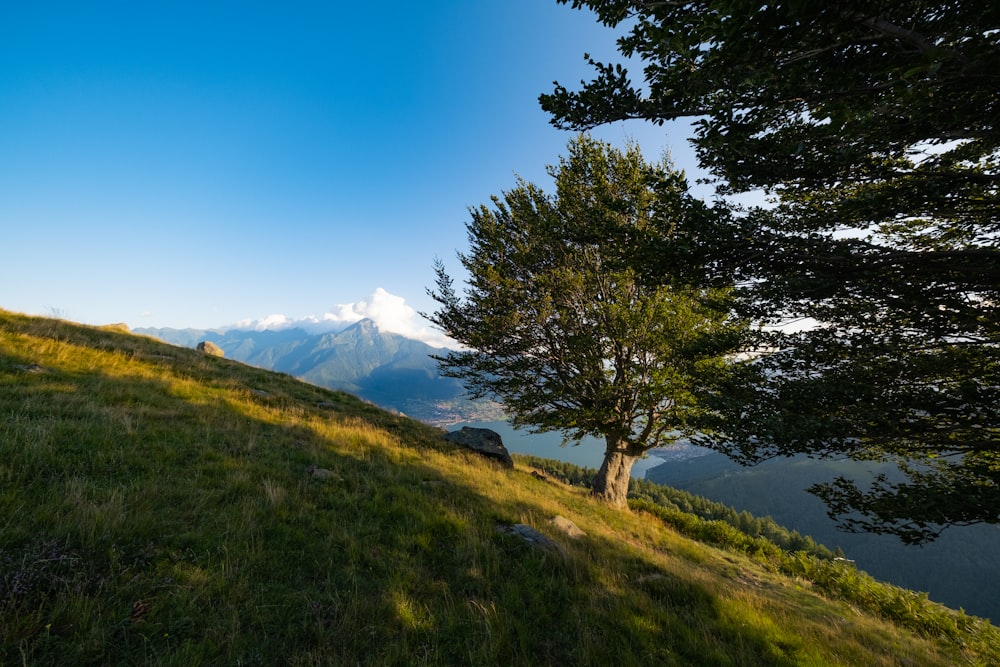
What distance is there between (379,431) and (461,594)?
9.03 meters

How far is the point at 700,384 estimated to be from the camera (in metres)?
10.3

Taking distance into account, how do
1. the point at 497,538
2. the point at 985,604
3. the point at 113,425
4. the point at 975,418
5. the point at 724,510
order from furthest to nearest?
the point at 985,604 < the point at 724,510 < the point at 113,425 < the point at 497,538 < the point at 975,418

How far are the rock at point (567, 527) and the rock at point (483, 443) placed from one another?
7.11 m

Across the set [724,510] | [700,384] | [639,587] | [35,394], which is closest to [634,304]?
[700,384]

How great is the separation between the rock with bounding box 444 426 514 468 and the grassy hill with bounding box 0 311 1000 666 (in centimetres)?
621

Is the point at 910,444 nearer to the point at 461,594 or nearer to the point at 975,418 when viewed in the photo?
the point at 975,418

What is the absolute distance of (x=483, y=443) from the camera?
15.9 m

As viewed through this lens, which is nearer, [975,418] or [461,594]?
[461,594]

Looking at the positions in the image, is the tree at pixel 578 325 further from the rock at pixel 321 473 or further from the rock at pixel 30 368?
the rock at pixel 30 368

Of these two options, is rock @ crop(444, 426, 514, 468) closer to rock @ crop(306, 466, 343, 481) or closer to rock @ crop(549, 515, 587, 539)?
rock @ crop(549, 515, 587, 539)

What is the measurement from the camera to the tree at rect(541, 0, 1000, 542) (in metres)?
3.96

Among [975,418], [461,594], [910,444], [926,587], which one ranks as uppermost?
[975,418]

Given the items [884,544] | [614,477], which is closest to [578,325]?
[614,477]

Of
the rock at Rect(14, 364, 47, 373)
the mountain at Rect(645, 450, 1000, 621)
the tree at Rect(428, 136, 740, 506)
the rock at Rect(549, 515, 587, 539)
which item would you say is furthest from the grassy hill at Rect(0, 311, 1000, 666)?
the mountain at Rect(645, 450, 1000, 621)
